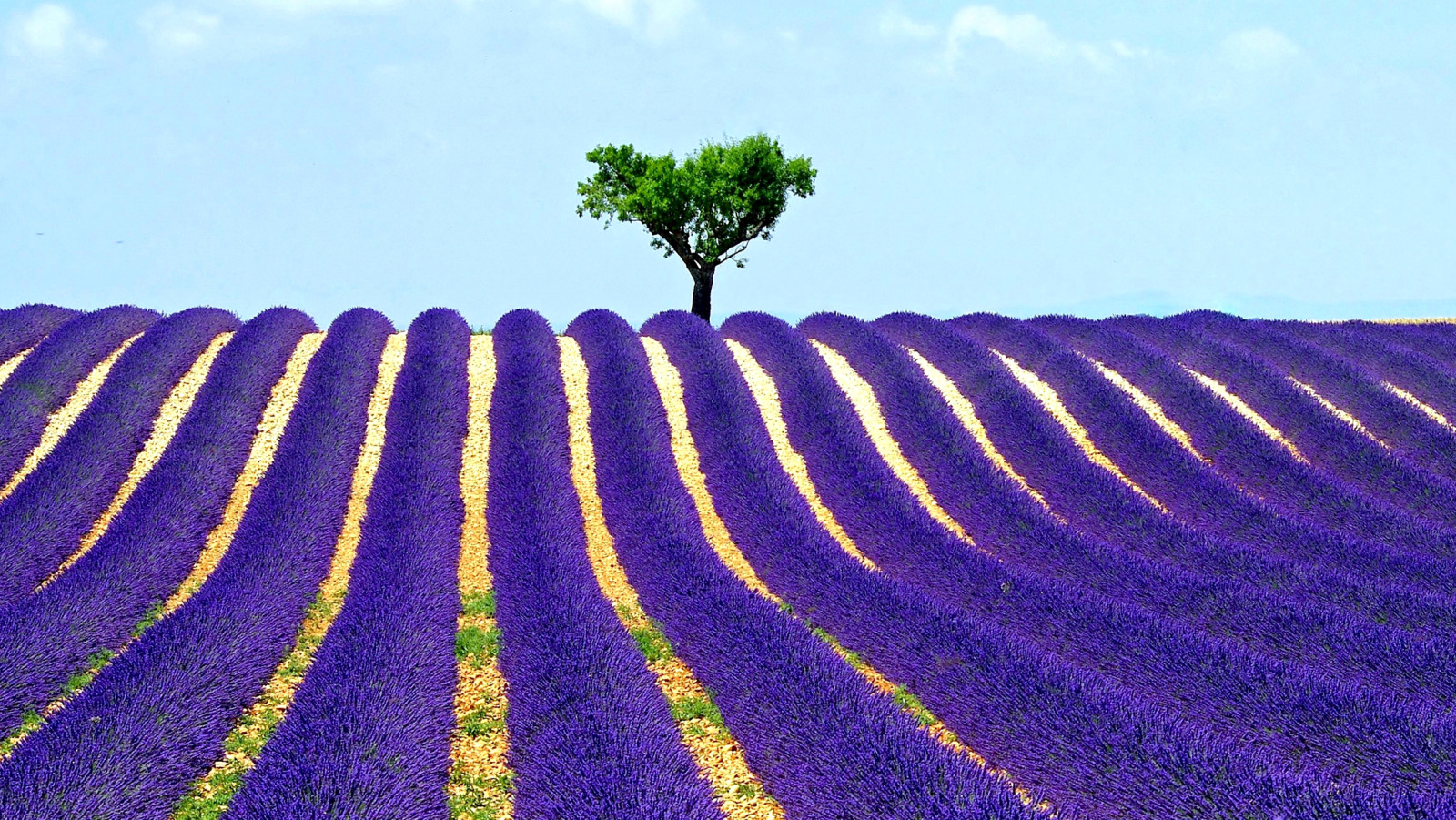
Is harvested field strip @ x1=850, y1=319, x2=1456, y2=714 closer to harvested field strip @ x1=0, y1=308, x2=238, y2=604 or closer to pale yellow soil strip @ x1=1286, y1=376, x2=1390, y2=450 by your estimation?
pale yellow soil strip @ x1=1286, y1=376, x2=1390, y2=450

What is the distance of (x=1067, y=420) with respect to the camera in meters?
13.9

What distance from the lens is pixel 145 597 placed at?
9508 mm

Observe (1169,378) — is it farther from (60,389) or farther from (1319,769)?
(60,389)

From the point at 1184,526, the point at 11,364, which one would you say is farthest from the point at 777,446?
the point at 11,364

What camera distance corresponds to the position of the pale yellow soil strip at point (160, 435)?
1121 centimetres

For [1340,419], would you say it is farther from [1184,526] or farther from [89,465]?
[89,465]

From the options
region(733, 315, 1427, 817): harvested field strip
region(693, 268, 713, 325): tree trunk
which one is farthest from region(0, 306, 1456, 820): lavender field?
region(693, 268, 713, 325): tree trunk

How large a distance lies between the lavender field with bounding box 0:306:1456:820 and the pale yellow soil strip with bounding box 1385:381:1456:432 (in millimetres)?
139

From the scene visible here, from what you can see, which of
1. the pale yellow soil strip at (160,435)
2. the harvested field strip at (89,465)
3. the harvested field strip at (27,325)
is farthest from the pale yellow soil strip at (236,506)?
the harvested field strip at (27,325)

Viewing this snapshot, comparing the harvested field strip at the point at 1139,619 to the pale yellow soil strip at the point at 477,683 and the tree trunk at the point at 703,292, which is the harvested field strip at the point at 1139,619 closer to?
the pale yellow soil strip at the point at 477,683

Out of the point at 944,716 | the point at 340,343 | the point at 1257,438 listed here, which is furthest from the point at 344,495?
the point at 1257,438

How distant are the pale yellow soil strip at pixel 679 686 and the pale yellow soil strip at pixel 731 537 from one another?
0.93m

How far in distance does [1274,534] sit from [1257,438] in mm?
2610

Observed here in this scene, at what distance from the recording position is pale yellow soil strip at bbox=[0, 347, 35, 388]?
1566cm
